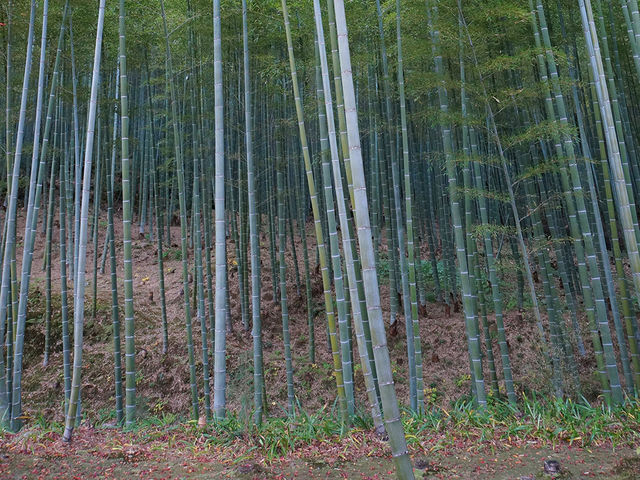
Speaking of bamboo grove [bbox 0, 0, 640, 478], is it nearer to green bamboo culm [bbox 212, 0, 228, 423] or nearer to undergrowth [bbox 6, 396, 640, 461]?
green bamboo culm [bbox 212, 0, 228, 423]

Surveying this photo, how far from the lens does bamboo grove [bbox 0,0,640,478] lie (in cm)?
323

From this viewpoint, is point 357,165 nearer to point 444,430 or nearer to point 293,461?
point 293,461

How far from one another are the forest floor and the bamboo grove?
166 mm

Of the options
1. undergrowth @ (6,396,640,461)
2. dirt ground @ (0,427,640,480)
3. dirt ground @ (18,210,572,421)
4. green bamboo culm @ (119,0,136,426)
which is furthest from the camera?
dirt ground @ (18,210,572,421)

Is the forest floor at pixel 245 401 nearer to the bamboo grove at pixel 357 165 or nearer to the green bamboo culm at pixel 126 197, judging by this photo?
the bamboo grove at pixel 357 165

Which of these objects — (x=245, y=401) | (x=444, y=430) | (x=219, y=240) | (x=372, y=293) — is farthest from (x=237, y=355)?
(x=372, y=293)

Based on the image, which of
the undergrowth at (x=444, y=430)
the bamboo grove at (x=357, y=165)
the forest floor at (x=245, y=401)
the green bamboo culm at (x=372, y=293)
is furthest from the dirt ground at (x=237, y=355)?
the green bamboo culm at (x=372, y=293)

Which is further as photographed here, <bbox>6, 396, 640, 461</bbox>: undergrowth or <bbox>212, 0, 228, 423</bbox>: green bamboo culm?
<bbox>212, 0, 228, 423</bbox>: green bamboo culm

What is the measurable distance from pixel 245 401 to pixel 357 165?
2.09 m

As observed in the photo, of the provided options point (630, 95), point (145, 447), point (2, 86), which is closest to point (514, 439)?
point (145, 447)

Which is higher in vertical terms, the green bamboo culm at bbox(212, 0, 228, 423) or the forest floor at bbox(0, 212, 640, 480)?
the green bamboo culm at bbox(212, 0, 228, 423)

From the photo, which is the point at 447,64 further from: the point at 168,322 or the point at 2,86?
the point at 2,86

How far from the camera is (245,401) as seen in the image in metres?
3.30

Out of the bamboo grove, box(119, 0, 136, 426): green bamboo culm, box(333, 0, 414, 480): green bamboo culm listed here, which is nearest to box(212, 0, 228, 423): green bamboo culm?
the bamboo grove
